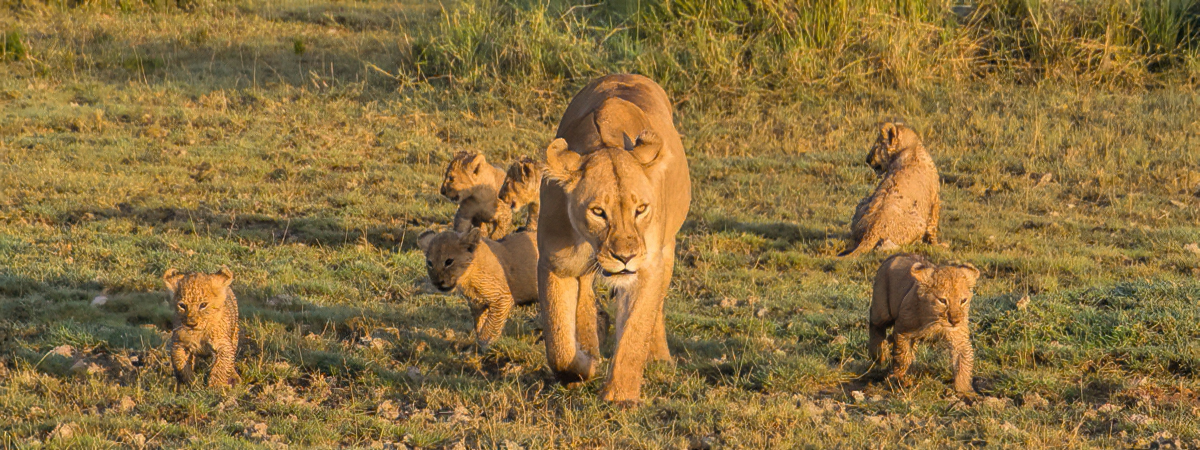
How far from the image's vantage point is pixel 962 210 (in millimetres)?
12344

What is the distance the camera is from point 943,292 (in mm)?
6766

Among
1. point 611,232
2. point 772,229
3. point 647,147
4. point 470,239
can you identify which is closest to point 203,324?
point 470,239

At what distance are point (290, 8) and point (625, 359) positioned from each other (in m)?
16.5

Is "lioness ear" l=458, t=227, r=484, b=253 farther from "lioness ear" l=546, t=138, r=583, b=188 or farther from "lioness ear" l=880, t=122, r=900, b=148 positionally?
"lioness ear" l=880, t=122, r=900, b=148

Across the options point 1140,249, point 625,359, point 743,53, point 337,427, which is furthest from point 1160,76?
point 337,427

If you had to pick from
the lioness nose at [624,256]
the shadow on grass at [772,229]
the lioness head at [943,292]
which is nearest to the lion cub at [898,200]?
the shadow on grass at [772,229]

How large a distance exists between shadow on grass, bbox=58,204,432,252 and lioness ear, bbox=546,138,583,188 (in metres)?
4.68

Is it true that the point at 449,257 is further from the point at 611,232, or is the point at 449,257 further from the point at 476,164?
the point at 476,164

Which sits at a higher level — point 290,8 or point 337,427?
point 337,427

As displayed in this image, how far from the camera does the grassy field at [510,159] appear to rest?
21.6 ft

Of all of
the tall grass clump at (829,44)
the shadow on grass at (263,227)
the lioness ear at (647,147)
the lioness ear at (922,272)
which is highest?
the lioness ear at (647,147)

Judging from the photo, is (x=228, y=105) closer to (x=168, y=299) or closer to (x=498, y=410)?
(x=168, y=299)

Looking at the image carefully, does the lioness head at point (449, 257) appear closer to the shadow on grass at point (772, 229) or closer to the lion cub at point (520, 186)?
the lion cub at point (520, 186)

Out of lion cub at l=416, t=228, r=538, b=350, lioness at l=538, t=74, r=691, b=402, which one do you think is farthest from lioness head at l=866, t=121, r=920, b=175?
lion cub at l=416, t=228, r=538, b=350
